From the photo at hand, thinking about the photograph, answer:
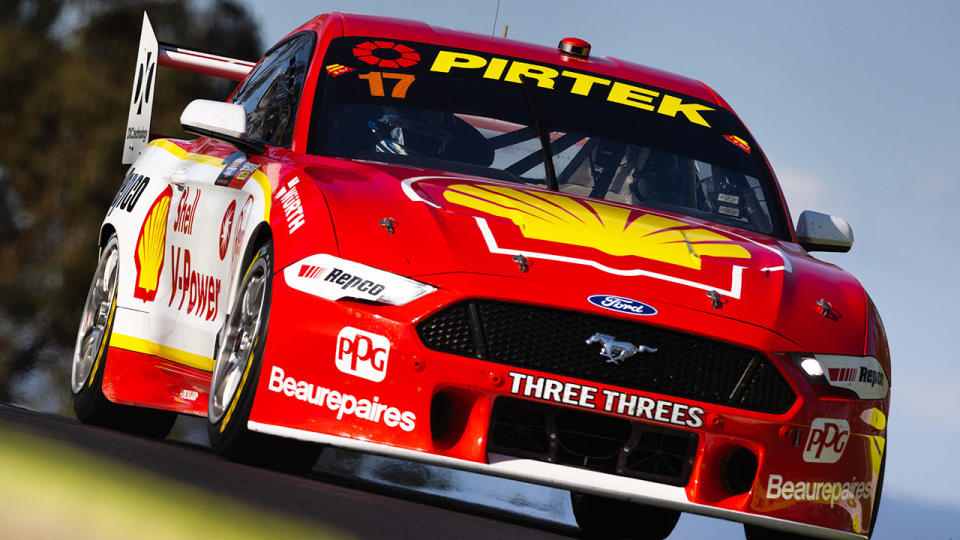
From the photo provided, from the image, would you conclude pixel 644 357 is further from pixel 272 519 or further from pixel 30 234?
pixel 30 234

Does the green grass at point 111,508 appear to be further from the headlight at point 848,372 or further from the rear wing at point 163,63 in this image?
the rear wing at point 163,63

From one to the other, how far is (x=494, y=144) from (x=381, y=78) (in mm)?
547

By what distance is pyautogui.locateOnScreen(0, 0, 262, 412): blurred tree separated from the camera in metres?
29.6

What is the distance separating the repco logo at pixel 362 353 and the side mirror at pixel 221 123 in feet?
5.03

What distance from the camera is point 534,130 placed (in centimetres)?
681

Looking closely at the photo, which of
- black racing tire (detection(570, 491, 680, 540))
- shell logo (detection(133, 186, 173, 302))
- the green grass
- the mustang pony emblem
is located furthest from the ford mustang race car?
black racing tire (detection(570, 491, 680, 540))

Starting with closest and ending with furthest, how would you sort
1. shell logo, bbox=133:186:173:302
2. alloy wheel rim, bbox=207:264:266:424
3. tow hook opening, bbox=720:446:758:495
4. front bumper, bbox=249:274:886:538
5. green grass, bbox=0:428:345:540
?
green grass, bbox=0:428:345:540, front bumper, bbox=249:274:886:538, tow hook opening, bbox=720:446:758:495, alloy wheel rim, bbox=207:264:266:424, shell logo, bbox=133:186:173:302

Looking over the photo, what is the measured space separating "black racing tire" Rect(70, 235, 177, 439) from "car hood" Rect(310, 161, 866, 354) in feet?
7.37

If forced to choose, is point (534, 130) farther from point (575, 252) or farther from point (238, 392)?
point (238, 392)

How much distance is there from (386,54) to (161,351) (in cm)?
154

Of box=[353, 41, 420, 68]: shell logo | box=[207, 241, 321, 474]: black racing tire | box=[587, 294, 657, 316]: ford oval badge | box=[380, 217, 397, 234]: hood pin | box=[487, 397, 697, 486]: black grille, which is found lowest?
box=[207, 241, 321, 474]: black racing tire

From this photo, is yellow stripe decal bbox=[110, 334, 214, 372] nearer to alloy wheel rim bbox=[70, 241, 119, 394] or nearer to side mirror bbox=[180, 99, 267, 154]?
alloy wheel rim bbox=[70, 241, 119, 394]

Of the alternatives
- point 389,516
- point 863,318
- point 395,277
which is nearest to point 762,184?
point 863,318

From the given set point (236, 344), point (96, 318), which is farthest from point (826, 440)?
point (96, 318)
